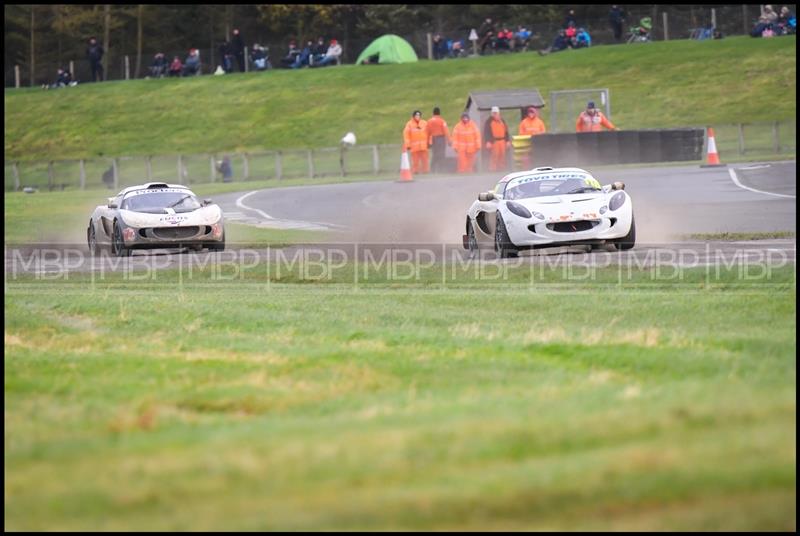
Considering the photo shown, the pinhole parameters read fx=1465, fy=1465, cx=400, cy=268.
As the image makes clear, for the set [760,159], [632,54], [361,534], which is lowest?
[361,534]

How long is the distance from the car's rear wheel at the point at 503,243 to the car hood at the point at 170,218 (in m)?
5.46

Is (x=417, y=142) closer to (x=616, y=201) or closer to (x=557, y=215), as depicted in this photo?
(x=616, y=201)

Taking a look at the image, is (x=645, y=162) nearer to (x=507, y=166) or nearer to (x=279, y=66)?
(x=507, y=166)

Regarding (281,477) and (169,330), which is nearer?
(281,477)

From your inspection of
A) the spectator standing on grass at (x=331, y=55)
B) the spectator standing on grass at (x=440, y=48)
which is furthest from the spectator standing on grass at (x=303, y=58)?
the spectator standing on grass at (x=440, y=48)

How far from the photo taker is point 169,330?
1354 centimetres

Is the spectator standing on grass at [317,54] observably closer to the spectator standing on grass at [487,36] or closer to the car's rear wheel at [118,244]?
the spectator standing on grass at [487,36]

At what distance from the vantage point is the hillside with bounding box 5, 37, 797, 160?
59344 millimetres

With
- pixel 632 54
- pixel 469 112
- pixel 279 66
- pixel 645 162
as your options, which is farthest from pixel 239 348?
pixel 279 66

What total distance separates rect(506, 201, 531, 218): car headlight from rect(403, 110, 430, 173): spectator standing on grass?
2337 centimetres

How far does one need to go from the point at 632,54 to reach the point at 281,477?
61903mm

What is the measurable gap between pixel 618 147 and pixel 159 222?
21.7 m

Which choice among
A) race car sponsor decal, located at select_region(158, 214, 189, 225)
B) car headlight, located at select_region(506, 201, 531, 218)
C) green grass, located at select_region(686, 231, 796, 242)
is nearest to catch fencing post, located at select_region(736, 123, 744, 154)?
green grass, located at select_region(686, 231, 796, 242)

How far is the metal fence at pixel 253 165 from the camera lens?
47.6 m
